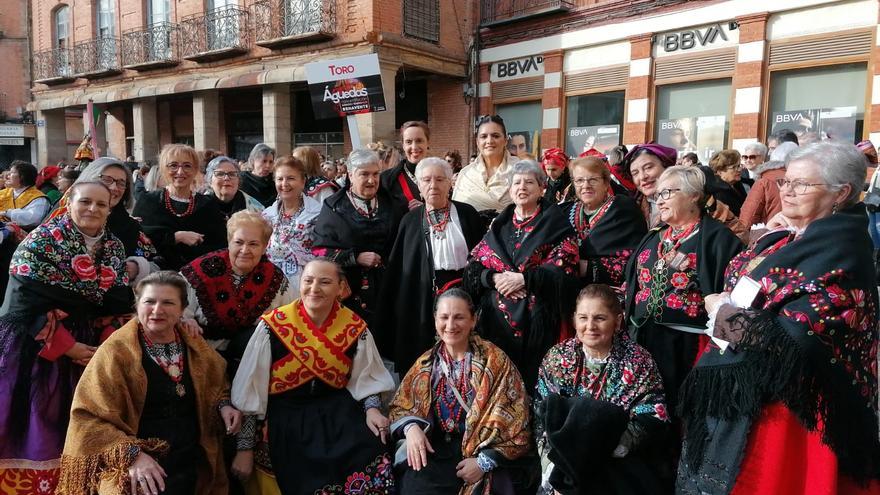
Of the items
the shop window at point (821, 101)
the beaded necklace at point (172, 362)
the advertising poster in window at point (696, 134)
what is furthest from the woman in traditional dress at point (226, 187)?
the advertising poster in window at point (696, 134)

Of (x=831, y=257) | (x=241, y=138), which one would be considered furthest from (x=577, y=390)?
(x=241, y=138)

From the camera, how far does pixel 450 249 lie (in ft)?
12.9

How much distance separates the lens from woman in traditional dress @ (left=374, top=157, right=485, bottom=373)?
3924 mm

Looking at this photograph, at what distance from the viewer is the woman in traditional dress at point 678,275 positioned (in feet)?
9.65

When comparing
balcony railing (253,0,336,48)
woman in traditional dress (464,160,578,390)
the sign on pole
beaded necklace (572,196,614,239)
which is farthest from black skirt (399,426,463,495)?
balcony railing (253,0,336,48)

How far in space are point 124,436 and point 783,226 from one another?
3125 mm

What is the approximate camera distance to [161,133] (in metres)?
19.8

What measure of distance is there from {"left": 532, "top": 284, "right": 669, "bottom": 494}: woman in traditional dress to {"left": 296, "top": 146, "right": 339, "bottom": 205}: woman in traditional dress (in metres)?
2.43

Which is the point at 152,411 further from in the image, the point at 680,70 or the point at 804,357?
the point at 680,70

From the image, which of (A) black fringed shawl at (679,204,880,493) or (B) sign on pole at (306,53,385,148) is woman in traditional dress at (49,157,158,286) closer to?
(A) black fringed shawl at (679,204,880,493)

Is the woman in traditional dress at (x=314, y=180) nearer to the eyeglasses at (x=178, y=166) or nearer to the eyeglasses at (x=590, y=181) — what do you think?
the eyeglasses at (x=178, y=166)

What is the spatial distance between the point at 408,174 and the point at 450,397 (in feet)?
6.98

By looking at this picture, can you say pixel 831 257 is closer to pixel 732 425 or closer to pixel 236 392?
pixel 732 425

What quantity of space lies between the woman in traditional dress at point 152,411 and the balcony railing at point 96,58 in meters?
18.5
